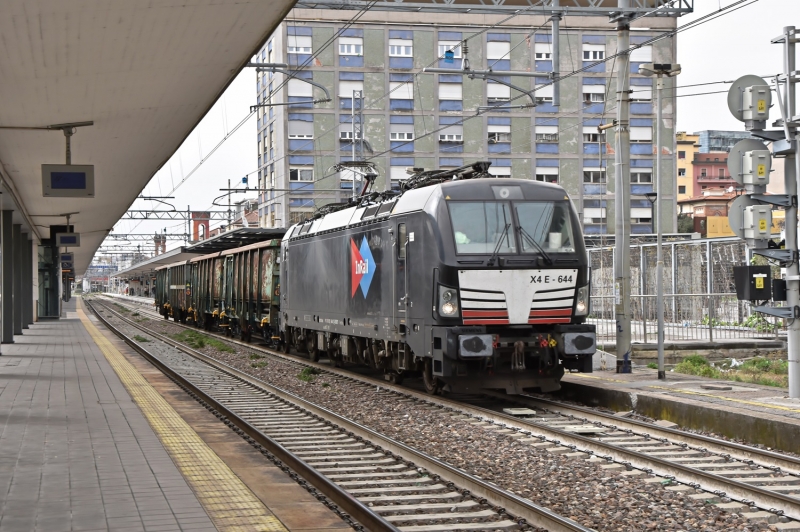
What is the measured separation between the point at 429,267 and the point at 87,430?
5.03 m

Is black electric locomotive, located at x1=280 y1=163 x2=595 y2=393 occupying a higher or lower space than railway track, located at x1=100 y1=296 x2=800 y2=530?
higher

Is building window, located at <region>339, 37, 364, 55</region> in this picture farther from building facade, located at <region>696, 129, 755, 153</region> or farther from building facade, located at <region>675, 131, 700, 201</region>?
building facade, located at <region>696, 129, 755, 153</region>

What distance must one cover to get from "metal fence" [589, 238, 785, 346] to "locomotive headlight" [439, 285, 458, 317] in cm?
867

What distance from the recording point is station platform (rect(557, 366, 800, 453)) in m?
10.2

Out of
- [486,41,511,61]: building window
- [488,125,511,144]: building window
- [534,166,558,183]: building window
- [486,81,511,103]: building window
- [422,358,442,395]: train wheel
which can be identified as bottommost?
[422,358,442,395]: train wheel

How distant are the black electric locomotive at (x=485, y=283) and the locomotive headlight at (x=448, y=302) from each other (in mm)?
14

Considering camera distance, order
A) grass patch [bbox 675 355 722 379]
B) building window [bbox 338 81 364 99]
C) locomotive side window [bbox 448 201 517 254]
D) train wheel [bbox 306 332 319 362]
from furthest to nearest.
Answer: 1. building window [bbox 338 81 364 99]
2. train wheel [bbox 306 332 319 362]
3. grass patch [bbox 675 355 722 379]
4. locomotive side window [bbox 448 201 517 254]

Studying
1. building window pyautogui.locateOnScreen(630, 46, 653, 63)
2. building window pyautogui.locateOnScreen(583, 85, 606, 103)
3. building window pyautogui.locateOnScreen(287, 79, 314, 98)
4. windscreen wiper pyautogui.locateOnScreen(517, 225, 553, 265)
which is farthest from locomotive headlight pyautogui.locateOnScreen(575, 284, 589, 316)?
building window pyautogui.locateOnScreen(583, 85, 606, 103)

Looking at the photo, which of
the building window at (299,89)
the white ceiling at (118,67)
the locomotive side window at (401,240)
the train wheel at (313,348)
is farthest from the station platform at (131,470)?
the building window at (299,89)

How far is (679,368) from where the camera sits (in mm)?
18031

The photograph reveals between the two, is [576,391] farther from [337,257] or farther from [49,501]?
[49,501]

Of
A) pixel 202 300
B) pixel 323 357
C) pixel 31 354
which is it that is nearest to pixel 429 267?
pixel 323 357

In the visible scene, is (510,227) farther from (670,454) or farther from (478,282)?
(670,454)

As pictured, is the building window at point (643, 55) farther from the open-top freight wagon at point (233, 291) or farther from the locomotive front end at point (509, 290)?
the locomotive front end at point (509, 290)
